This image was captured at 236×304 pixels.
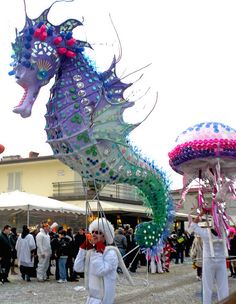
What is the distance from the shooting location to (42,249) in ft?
44.1

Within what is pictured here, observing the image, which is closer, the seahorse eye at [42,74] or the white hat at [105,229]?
the white hat at [105,229]

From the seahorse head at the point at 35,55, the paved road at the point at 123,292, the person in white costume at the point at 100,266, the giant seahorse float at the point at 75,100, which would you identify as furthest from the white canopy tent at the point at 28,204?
the person in white costume at the point at 100,266

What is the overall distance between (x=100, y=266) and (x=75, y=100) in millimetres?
2855

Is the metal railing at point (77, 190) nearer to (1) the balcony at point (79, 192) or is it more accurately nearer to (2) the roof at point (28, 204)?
(1) the balcony at point (79, 192)

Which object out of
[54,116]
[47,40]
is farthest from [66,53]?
[54,116]

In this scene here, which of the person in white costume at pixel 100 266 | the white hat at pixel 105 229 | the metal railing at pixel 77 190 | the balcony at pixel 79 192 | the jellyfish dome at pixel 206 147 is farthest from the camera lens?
the metal railing at pixel 77 190

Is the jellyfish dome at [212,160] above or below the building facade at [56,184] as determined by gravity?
below

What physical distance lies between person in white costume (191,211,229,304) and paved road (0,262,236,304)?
1296 millimetres

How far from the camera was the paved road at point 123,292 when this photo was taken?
9.74 metres

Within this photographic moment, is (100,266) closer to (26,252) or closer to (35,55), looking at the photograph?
(35,55)

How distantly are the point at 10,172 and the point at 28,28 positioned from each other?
2383 centimetres

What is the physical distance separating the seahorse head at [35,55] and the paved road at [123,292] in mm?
4563

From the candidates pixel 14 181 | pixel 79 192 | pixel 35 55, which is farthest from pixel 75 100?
pixel 14 181

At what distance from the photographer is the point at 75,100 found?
7.45m
